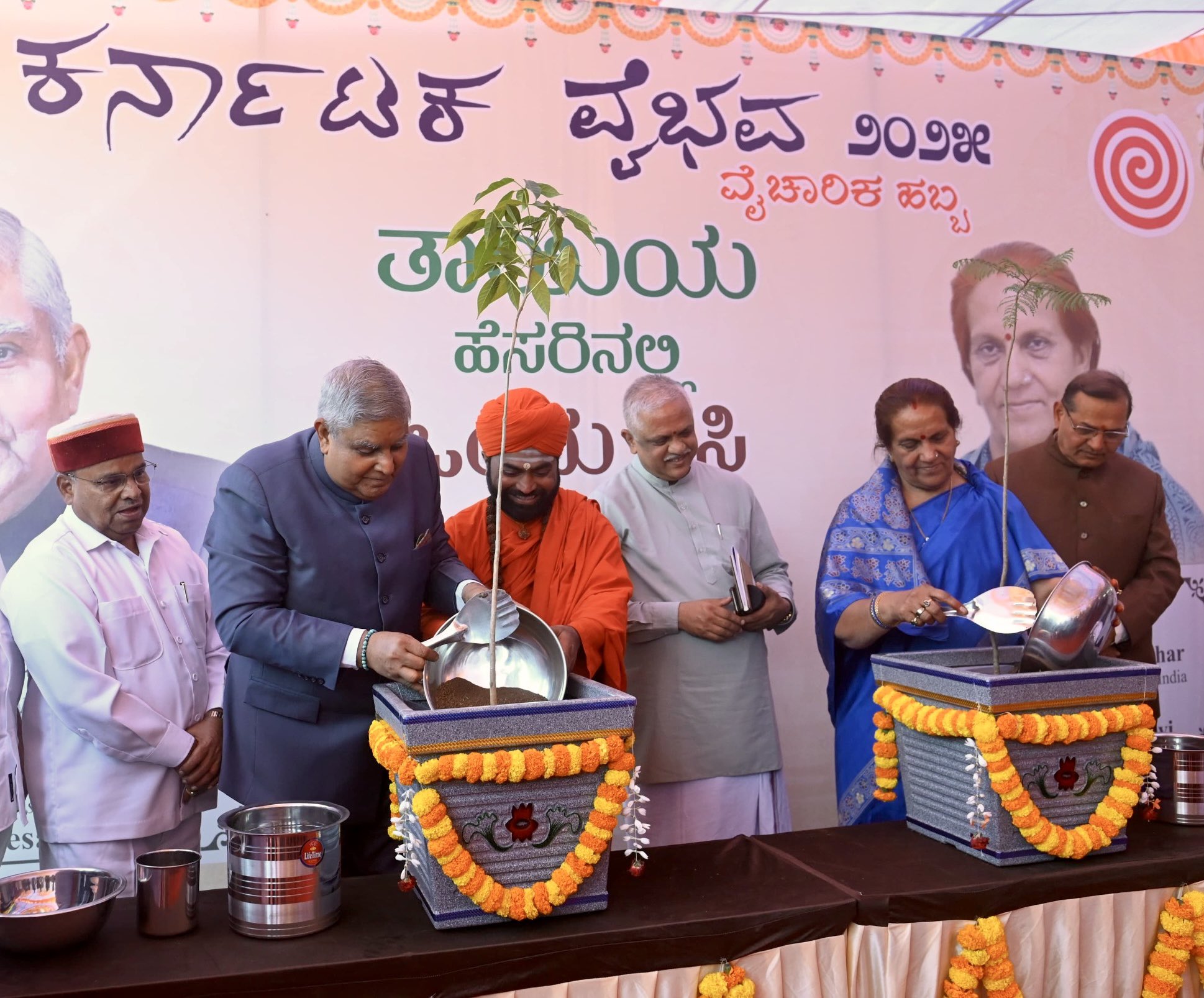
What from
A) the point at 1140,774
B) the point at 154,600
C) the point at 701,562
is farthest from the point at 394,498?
the point at 1140,774

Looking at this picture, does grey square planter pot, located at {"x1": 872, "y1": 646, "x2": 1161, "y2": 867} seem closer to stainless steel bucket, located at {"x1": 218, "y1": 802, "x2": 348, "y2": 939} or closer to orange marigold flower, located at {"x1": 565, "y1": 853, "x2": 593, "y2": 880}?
orange marigold flower, located at {"x1": 565, "y1": 853, "x2": 593, "y2": 880}

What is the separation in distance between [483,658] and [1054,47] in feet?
10.4

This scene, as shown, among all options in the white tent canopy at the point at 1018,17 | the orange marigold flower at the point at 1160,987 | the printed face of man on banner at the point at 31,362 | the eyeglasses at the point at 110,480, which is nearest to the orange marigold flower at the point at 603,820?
the orange marigold flower at the point at 1160,987

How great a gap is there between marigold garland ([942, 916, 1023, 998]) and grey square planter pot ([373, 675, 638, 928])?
64cm

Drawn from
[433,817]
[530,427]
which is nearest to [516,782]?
[433,817]

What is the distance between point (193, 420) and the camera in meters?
3.16

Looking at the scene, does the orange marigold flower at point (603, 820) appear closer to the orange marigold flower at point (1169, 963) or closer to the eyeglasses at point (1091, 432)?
the orange marigold flower at point (1169, 963)

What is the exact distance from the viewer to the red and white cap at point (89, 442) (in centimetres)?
248

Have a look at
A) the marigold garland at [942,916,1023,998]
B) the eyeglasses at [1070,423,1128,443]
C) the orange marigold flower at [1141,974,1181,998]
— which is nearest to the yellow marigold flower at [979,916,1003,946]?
the marigold garland at [942,916,1023,998]

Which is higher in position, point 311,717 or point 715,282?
point 715,282

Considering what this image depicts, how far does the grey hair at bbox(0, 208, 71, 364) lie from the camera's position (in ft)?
9.91

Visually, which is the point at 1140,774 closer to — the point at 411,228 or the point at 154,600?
the point at 154,600

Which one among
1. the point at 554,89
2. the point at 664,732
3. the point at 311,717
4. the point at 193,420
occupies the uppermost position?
the point at 554,89

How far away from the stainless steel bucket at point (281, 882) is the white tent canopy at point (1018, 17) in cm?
284
